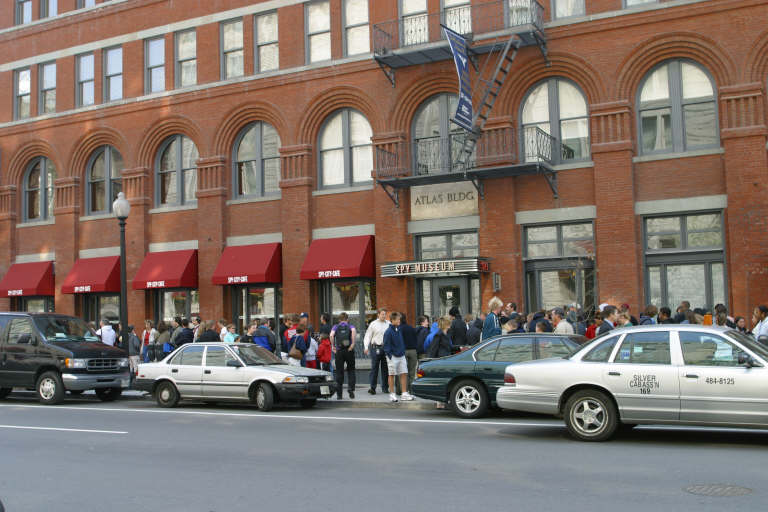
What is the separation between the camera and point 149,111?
94.0 ft

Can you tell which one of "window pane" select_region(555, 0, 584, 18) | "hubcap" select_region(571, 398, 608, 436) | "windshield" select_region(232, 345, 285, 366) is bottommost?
"hubcap" select_region(571, 398, 608, 436)

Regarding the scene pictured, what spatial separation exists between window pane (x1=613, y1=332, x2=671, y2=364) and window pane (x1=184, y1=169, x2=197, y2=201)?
20044mm

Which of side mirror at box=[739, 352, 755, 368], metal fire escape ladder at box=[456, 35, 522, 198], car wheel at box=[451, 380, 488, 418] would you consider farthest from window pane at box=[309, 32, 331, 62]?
side mirror at box=[739, 352, 755, 368]

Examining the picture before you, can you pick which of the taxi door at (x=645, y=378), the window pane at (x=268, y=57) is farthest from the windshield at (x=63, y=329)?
the taxi door at (x=645, y=378)

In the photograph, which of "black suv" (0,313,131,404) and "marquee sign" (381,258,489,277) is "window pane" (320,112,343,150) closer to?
"marquee sign" (381,258,489,277)

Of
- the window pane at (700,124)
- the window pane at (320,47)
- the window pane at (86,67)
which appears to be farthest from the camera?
the window pane at (86,67)

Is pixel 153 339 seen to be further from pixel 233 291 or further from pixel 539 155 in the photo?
pixel 539 155

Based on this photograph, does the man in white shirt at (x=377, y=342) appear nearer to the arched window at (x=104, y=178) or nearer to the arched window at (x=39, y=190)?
the arched window at (x=104, y=178)

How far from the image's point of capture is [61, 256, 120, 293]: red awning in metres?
28.1

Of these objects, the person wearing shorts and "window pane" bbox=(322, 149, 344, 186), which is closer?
the person wearing shorts

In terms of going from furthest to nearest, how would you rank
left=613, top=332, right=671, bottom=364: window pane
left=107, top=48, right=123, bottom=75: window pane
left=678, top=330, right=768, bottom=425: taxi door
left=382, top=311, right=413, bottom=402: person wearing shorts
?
left=107, top=48, right=123, bottom=75: window pane → left=382, top=311, right=413, bottom=402: person wearing shorts → left=613, top=332, right=671, bottom=364: window pane → left=678, top=330, right=768, bottom=425: taxi door

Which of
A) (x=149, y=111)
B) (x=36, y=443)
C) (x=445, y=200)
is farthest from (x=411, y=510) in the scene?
(x=149, y=111)

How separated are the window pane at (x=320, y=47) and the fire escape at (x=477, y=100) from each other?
2.19 m

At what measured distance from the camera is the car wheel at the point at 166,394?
16.6 m
